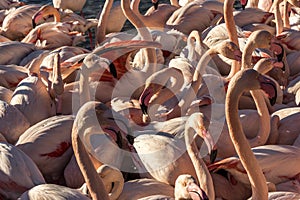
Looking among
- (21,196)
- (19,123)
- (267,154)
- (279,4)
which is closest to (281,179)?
(267,154)

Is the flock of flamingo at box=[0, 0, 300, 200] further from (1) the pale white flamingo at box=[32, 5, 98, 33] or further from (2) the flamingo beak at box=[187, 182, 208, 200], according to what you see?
(1) the pale white flamingo at box=[32, 5, 98, 33]

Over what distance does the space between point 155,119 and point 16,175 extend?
111 cm

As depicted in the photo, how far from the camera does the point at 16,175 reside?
359cm

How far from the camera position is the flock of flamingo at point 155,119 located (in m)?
3.32

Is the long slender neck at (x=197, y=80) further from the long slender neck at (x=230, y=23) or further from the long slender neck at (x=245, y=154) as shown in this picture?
the long slender neck at (x=245, y=154)

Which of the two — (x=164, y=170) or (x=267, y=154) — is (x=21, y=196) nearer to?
(x=164, y=170)

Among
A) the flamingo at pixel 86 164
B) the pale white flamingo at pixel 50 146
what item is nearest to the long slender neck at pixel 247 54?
the pale white flamingo at pixel 50 146

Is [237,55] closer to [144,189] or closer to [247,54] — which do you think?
[247,54]

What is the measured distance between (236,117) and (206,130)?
206mm

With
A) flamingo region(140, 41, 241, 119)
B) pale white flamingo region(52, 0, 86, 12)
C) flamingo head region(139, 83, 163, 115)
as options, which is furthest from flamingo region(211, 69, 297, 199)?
pale white flamingo region(52, 0, 86, 12)

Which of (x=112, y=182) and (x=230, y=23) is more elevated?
(x=230, y=23)

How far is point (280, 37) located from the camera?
5.37m

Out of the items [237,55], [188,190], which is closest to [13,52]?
[237,55]

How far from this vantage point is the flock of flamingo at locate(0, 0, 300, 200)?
3320 millimetres
